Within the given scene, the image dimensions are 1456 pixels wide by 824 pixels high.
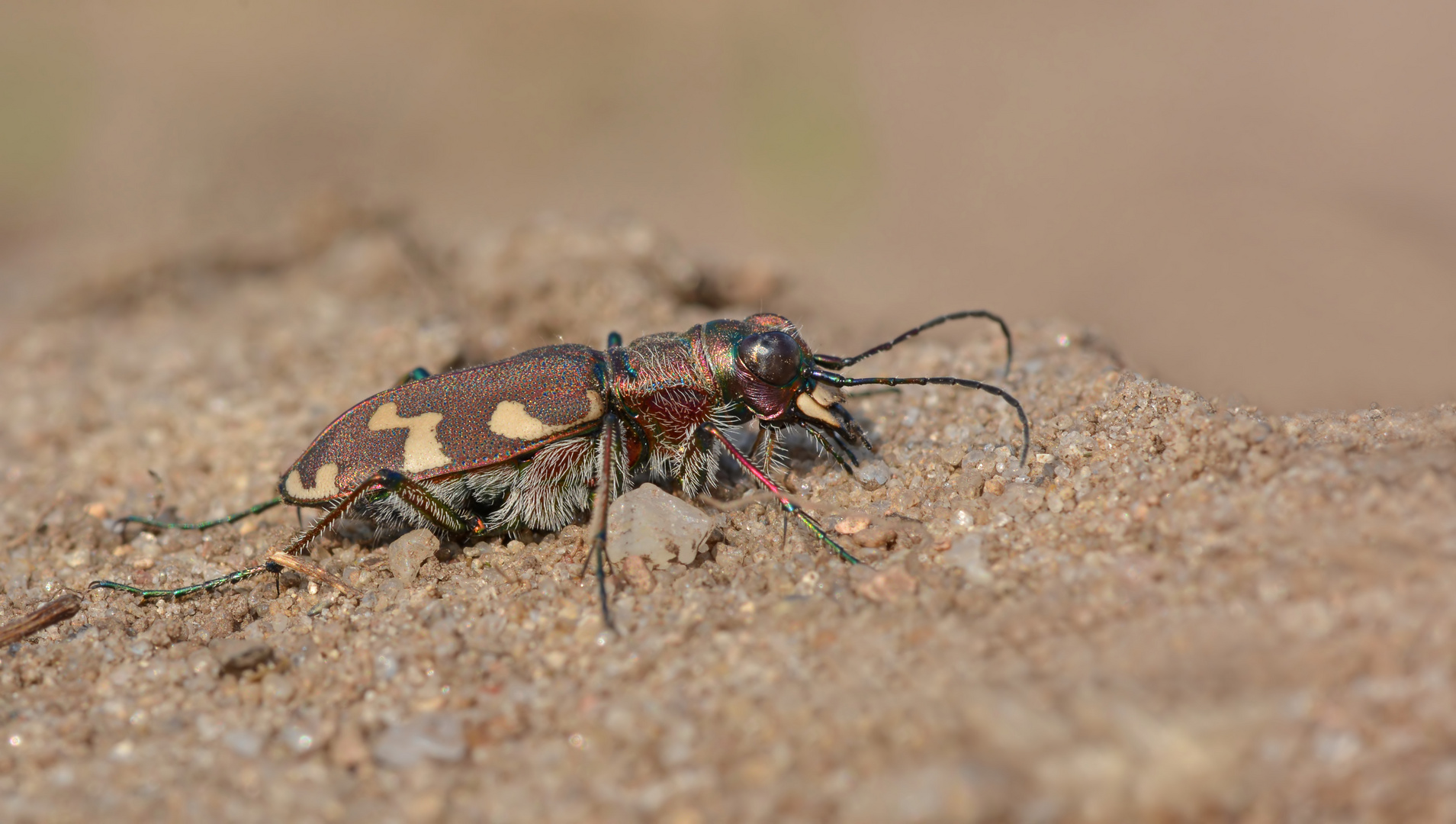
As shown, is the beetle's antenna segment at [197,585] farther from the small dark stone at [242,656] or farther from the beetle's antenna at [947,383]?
the beetle's antenna at [947,383]

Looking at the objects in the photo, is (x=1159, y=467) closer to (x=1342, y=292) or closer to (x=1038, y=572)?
(x=1038, y=572)

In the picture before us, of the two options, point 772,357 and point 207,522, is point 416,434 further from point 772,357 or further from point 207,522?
point 772,357

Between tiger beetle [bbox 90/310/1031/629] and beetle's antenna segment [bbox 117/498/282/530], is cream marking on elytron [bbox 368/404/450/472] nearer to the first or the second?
tiger beetle [bbox 90/310/1031/629]

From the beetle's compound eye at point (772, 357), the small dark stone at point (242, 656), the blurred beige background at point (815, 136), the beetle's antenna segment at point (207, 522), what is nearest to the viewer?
the small dark stone at point (242, 656)

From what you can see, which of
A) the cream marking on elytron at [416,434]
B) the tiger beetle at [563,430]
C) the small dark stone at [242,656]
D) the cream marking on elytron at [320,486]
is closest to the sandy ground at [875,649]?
the small dark stone at [242,656]

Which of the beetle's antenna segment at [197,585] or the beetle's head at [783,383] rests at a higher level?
the beetle's head at [783,383]

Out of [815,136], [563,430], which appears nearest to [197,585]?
[563,430]

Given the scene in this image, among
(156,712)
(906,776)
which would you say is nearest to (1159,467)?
(906,776)
